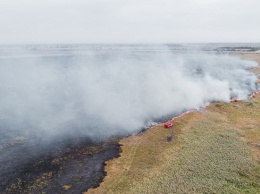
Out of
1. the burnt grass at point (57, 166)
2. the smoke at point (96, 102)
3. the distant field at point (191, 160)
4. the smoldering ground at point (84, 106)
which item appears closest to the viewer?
the distant field at point (191, 160)

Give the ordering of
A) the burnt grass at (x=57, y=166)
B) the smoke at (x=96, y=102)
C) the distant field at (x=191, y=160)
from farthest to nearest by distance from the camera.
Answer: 1. the smoke at (x=96, y=102)
2. the burnt grass at (x=57, y=166)
3. the distant field at (x=191, y=160)

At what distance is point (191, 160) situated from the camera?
42.1 m

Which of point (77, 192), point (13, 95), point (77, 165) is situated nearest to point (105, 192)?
point (77, 192)

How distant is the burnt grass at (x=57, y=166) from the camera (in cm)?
3675

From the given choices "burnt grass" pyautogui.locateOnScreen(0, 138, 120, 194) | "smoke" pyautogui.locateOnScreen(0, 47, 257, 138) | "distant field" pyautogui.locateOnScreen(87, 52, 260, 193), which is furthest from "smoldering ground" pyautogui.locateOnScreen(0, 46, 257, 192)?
"distant field" pyautogui.locateOnScreen(87, 52, 260, 193)

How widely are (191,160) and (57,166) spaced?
20395mm

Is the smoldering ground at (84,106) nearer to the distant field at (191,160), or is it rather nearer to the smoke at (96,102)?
the smoke at (96,102)

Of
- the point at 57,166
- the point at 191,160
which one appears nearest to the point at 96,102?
the point at 57,166

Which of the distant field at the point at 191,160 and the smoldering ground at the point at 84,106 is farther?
the smoldering ground at the point at 84,106

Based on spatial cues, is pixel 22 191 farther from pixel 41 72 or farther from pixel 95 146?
pixel 41 72

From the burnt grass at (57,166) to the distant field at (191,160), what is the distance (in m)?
2.17

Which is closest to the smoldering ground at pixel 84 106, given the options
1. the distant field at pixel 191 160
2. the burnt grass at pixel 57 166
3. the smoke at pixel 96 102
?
the smoke at pixel 96 102

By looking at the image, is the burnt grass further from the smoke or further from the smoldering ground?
the smoke

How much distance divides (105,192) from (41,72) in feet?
402
